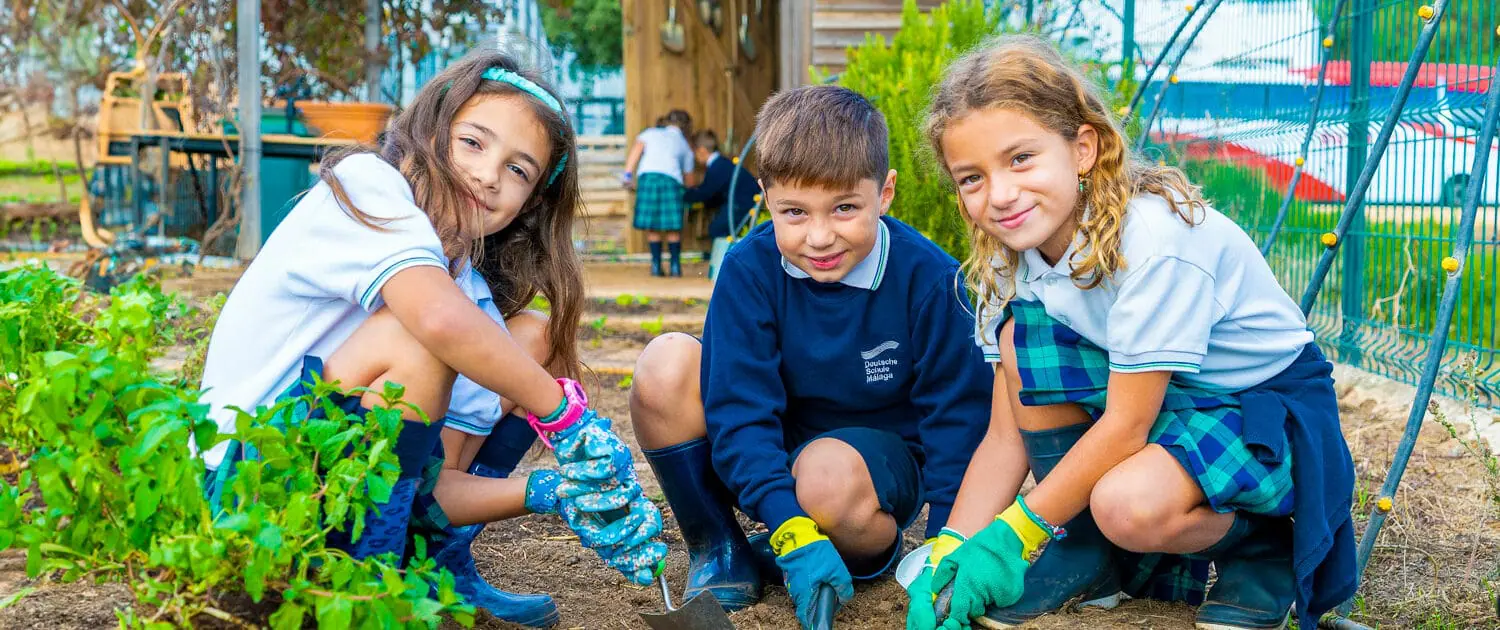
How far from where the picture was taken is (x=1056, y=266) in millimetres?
1843

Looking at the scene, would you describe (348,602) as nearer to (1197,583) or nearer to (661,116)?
(1197,583)

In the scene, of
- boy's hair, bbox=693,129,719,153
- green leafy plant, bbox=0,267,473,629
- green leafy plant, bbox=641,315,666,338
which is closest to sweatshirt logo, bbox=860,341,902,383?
green leafy plant, bbox=0,267,473,629

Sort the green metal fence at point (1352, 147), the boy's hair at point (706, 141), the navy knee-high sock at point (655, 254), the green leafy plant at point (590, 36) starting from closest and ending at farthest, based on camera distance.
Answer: the green metal fence at point (1352, 147) < the navy knee-high sock at point (655, 254) < the boy's hair at point (706, 141) < the green leafy plant at point (590, 36)

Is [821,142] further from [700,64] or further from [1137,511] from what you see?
[700,64]

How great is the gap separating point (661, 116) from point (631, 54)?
486mm

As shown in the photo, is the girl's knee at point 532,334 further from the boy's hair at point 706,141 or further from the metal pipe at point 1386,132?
the boy's hair at point 706,141

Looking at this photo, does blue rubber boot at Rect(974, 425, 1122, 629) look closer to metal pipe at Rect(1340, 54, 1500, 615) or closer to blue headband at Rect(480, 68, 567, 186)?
metal pipe at Rect(1340, 54, 1500, 615)

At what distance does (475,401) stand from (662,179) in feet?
19.9

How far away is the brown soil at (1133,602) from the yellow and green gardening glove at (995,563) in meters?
0.12

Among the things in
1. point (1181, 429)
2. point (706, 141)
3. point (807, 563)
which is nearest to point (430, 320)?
point (807, 563)

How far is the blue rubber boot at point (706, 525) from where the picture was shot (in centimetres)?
214

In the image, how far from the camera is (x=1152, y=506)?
170 centimetres

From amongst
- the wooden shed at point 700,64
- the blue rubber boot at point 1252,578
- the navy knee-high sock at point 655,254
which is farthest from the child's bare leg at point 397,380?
the wooden shed at point 700,64

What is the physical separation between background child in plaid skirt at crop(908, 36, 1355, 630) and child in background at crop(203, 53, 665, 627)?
0.61 metres
